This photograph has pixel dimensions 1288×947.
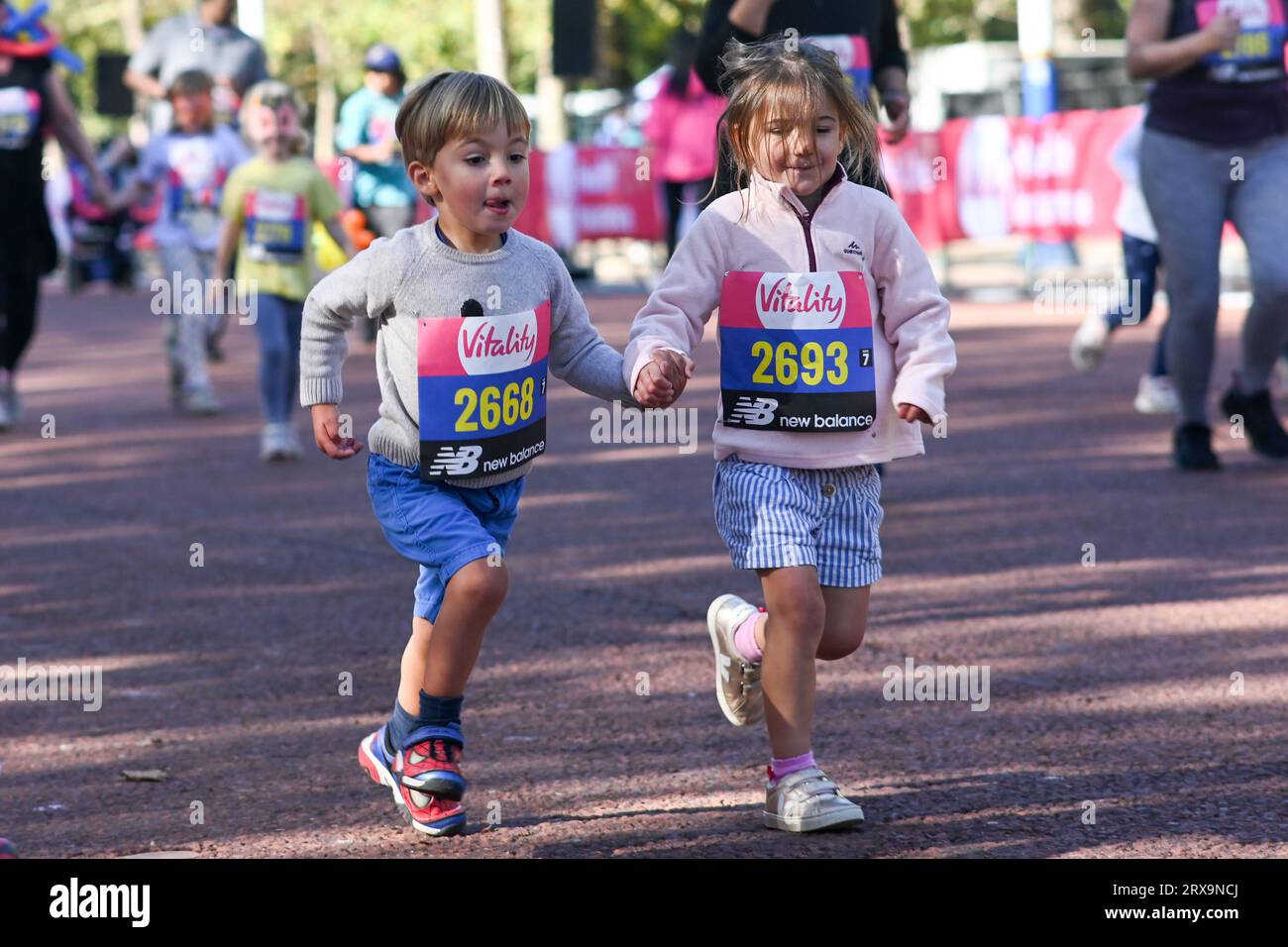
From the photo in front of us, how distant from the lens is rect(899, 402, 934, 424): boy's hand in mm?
4035

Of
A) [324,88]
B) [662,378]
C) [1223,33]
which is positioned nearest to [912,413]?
[662,378]

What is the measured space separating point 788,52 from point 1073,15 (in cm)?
2775

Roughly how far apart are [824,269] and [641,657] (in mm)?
1634

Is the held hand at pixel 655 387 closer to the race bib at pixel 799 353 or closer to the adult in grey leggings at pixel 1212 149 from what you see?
the race bib at pixel 799 353

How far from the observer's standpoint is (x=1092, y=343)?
416 inches

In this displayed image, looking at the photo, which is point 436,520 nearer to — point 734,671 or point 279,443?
point 734,671

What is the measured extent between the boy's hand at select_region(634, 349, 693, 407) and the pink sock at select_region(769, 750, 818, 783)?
74cm

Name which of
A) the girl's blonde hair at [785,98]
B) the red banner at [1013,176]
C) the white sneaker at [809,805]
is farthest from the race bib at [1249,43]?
the red banner at [1013,176]

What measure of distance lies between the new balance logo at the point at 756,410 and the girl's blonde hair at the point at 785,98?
392 mm

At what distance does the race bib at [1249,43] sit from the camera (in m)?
7.61

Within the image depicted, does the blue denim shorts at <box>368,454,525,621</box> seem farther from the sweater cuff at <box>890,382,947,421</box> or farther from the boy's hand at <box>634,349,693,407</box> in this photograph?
the sweater cuff at <box>890,382,947,421</box>

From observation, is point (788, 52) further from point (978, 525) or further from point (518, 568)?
point (978, 525)
